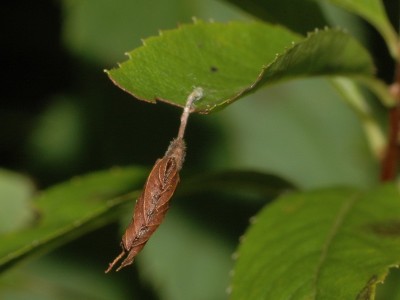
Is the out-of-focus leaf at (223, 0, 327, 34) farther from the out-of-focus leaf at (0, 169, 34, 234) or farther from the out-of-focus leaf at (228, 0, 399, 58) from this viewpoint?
the out-of-focus leaf at (0, 169, 34, 234)

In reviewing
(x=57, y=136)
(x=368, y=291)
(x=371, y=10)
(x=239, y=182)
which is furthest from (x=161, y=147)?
(x=368, y=291)

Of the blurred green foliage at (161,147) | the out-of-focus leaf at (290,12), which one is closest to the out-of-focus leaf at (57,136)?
the blurred green foliage at (161,147)

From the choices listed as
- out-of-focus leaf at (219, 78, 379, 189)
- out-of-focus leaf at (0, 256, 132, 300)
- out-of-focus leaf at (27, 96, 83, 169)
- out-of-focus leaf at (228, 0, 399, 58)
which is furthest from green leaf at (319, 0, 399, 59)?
out-of-focus leaf at (27, 96, 83, 169)

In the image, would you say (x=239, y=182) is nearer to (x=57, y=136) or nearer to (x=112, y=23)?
(x=112, y=23)

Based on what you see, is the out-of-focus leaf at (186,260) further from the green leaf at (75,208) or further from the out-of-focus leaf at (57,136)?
the out-of-focus leaf at (57,136)

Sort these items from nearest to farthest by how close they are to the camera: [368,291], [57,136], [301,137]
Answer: [368,291] → [301,137] → [57,136]

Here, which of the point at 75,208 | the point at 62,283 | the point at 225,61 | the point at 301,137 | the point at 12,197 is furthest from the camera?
the point at 62,283
